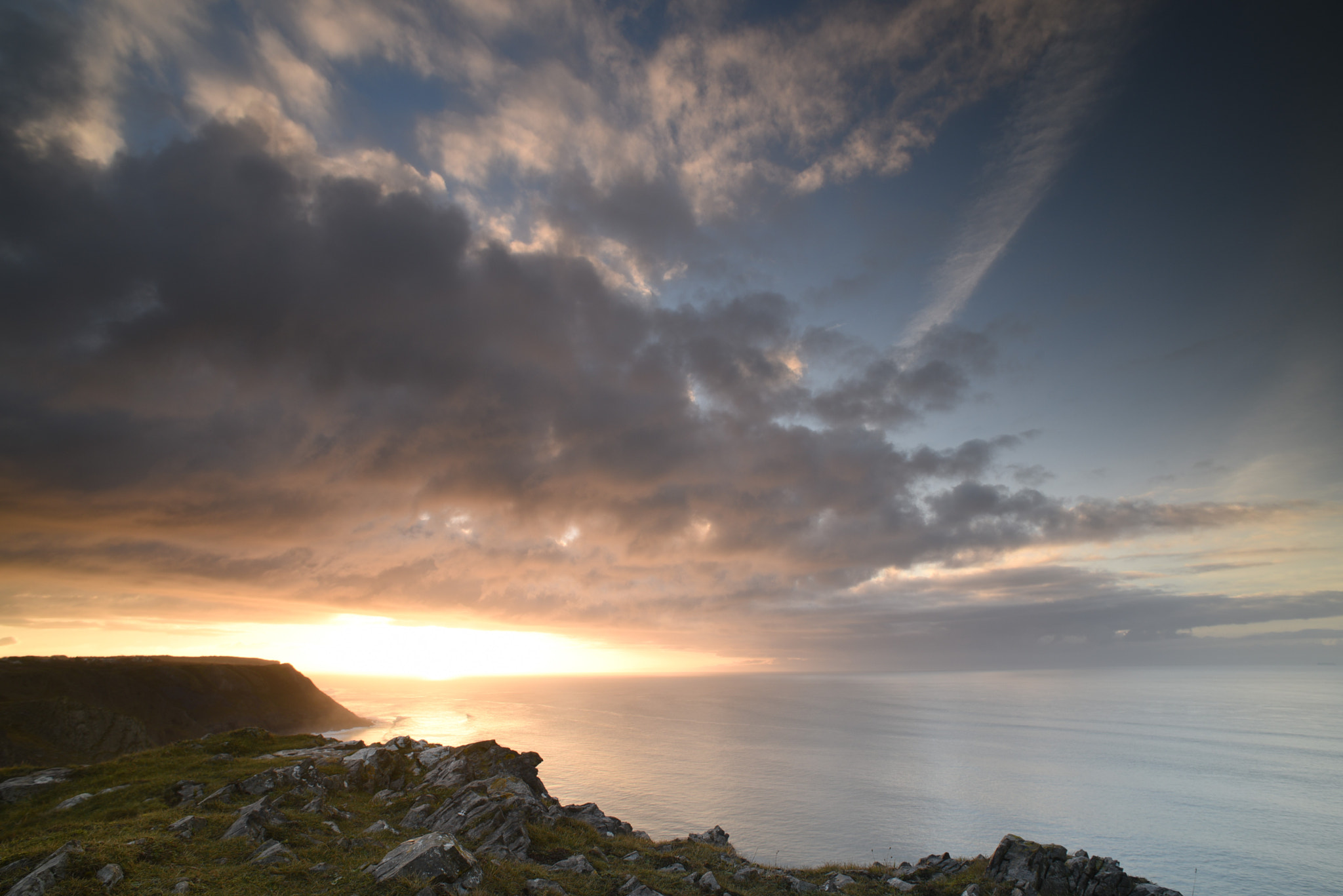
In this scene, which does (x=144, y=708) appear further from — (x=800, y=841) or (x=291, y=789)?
(x=800, y=841)

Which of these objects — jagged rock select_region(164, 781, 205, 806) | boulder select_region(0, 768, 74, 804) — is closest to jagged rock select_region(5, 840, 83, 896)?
jagged rock select_region(164, 781, 205, 806)

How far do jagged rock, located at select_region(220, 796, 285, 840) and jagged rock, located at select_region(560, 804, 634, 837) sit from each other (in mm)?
22145

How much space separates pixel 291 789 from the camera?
3600cm

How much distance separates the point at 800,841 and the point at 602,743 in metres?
90.1

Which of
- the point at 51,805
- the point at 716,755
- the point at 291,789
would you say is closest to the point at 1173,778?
the point at 716,755

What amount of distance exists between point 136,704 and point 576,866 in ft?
531

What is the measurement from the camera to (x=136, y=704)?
12888 cm

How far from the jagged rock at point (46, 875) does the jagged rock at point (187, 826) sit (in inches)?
309

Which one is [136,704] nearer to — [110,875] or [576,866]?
[110,875]

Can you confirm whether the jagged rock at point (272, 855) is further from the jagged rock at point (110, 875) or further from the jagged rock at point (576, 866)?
the jagged rock at point (576, 866)

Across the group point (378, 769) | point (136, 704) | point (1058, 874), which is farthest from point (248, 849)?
point (136, 704)

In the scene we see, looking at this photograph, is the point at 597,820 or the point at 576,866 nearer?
the point at 576,866

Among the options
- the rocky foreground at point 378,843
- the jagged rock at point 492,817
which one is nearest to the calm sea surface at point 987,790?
the rocky foreground at point 378,843

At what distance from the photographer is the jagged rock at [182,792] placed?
35031 mm
